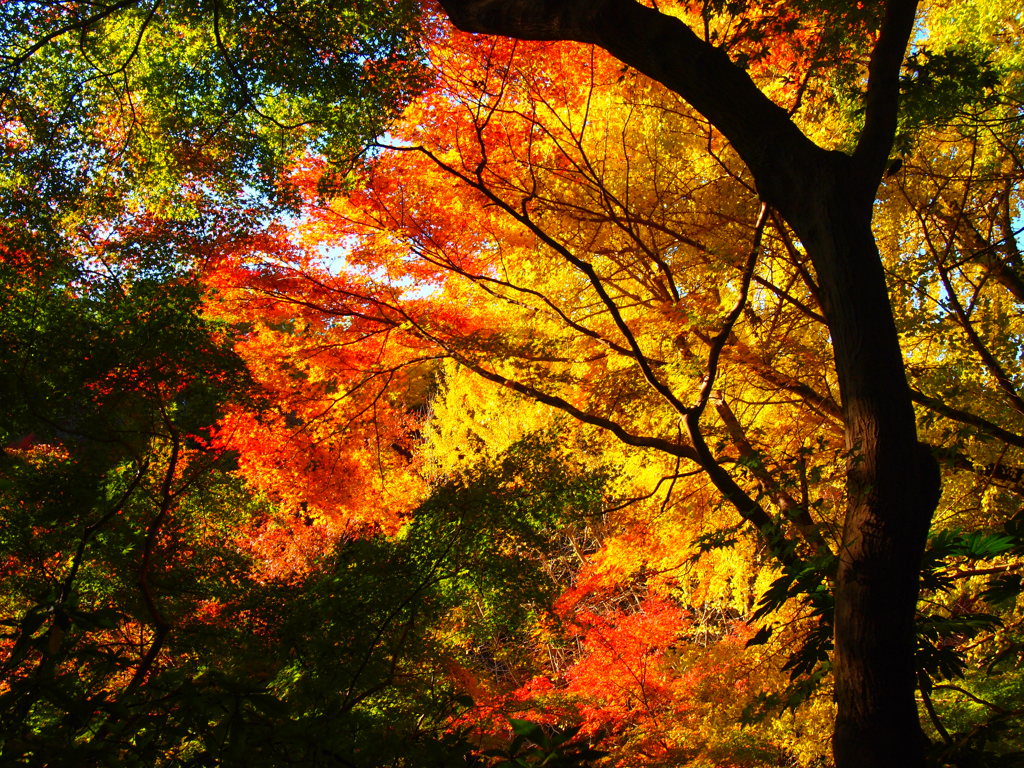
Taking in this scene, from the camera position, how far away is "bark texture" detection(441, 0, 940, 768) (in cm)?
202

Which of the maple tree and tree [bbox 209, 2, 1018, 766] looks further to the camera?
the maple tree

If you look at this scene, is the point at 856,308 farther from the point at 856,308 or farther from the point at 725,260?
the point at 725,260

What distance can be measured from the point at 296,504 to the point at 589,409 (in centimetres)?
450

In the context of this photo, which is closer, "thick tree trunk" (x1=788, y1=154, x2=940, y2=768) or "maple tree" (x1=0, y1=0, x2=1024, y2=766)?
"thick tree trunk" (x1=788, y1=154, x2=940, y2=768)

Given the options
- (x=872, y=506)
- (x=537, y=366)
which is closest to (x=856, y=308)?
(x=872, y=506)

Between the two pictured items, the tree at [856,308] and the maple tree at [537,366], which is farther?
the maple tree at [537,366]

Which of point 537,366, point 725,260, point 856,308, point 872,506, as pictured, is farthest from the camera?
point 537,366

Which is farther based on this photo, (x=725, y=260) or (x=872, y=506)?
(x=725, y=260)

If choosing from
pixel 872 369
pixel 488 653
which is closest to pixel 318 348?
pixel 872 369

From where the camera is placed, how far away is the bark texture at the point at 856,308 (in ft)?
6.63

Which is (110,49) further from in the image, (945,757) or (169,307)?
(945,757)

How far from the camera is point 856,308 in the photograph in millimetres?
2199

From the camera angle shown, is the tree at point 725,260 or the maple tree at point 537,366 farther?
the maple tree at point 537,366

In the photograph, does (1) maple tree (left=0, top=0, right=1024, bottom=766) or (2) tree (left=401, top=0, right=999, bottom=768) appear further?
(1) maple tree (left=0, top=0, right=1024, bottom=766)
